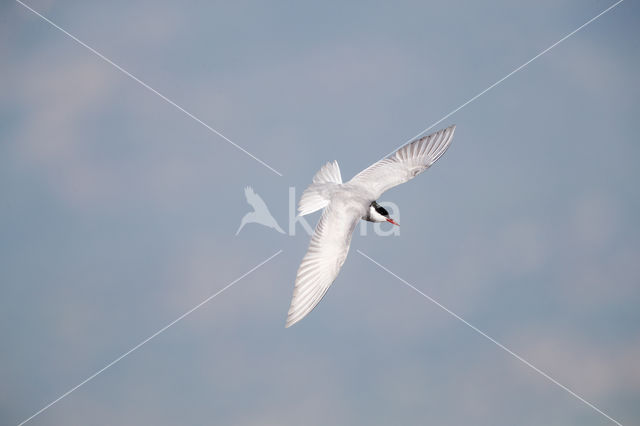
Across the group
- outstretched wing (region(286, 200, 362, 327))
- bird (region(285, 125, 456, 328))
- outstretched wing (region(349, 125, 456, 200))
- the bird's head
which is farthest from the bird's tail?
the bird's head

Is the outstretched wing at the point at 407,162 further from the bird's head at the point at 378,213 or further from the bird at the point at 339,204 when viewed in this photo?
the bird's head at the point at 378,213

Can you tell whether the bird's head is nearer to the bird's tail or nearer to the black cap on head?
the black cap on head

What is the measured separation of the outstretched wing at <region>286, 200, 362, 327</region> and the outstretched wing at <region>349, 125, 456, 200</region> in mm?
1010

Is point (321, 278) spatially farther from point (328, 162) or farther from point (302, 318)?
point (328, 162)

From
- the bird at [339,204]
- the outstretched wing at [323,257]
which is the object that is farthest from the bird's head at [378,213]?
the outstretched wing at [323,257]

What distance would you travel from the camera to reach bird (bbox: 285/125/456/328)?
5.80 m

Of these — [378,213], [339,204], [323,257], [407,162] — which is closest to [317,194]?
[339,204]

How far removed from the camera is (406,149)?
7.74m

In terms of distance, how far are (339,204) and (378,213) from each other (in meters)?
0.58

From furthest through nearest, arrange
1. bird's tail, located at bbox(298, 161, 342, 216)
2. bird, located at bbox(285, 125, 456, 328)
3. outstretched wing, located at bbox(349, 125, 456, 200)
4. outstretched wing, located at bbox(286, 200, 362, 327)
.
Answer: outstretched wing, located at bbox(349, 125, 456, 200), bird's tail, located at bbox(298, 161, 342, 216), bird, located at bbox(285, 125, 456, 328), outstretched wing, located at bbox(286, 200, 362, 327)

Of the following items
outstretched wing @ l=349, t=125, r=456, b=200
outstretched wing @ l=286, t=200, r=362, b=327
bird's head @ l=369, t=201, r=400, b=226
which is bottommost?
outstretched wing @ l=286, t=200, r=362, b=327

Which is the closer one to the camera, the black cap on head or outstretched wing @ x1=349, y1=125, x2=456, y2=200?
the black cap on head

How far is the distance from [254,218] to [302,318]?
5.48ft

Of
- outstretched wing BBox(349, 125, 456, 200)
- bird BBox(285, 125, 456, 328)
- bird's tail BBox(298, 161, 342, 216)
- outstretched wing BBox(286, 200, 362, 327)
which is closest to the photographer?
outstretched wing BBox(286, 200, 362, 327)
